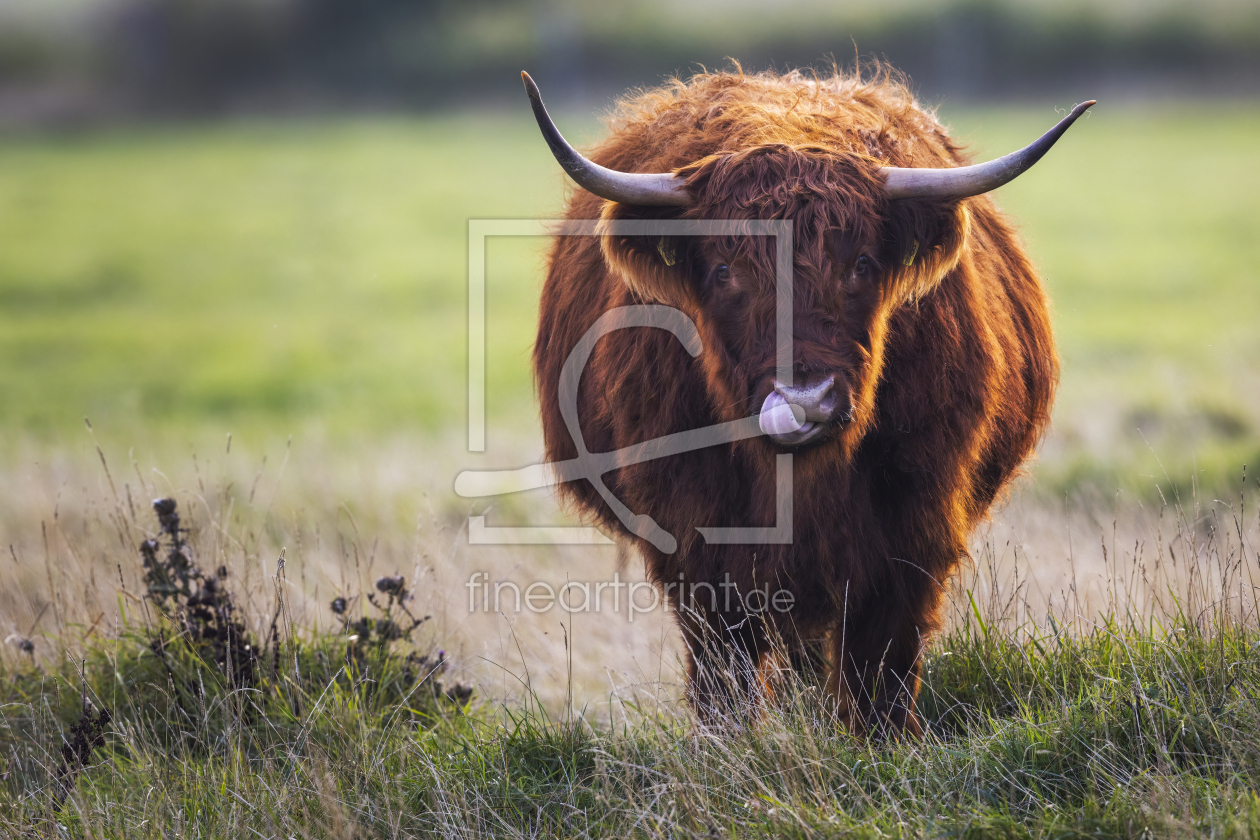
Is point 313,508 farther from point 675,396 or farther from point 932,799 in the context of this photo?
point 932,799

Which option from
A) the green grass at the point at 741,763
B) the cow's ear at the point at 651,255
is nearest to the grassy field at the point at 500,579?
the green grass at the point at 741,763

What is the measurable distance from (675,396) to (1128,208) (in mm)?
20356

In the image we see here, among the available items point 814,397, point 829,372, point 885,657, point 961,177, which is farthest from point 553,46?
point 814,397

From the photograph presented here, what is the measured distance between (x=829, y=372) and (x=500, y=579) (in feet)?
9.45

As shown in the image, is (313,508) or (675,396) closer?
(675,396)

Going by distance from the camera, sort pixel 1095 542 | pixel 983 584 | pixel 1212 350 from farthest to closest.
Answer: pixel 1212 350 → pixel 1095 542 → pixel 983 584

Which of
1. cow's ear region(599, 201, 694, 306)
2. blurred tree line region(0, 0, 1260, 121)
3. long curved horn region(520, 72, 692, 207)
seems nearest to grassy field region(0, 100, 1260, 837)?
cow's ear region(599, 201, 694, 306)

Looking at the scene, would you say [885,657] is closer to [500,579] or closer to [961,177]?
[961,177]

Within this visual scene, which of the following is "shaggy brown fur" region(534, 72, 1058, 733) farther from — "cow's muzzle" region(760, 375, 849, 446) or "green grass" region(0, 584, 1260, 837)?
"green grass" region(0, 584, 1260, 837)

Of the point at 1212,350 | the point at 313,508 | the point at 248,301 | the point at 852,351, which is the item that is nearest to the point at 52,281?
the point at 248,301

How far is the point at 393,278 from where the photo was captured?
20.2 metres

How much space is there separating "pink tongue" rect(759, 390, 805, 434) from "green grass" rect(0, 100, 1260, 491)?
2.27 m

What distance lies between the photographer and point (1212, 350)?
41.7ft

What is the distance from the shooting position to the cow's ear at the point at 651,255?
3.59 meters
